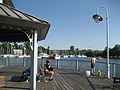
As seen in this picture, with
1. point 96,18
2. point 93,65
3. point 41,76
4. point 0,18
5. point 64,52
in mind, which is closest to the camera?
point 0,18

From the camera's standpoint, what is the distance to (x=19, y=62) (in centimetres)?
2786

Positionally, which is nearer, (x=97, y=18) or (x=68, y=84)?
(x=68, y=84)

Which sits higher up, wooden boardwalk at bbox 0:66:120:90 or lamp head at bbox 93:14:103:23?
lamp head at bbox 93:14:103:23

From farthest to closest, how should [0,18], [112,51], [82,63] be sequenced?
[112,51], [82,63], [0,18]

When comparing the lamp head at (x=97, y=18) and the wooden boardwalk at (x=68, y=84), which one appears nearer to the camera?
the wooden boardwalk at (x=68, y=84)

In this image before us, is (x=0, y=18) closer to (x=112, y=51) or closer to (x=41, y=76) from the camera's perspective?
(x=41, y=76)

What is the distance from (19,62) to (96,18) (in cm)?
1757

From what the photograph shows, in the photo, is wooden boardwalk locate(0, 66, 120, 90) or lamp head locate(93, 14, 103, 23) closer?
wooden boardwalk locate(0, 66, 120, 90)

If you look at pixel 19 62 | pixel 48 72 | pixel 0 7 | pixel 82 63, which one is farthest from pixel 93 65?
pixel 19 62

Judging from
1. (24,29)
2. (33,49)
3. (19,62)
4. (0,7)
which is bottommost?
(19,62)

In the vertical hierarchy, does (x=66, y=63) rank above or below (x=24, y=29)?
below

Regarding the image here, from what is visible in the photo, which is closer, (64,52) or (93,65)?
(93,65)

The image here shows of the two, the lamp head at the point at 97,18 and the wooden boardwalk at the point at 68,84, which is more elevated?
the lamp head at the point at 97,18

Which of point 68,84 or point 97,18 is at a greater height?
point 97,18
